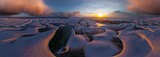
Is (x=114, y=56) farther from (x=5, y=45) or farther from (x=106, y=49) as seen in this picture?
(x=5, y=45)

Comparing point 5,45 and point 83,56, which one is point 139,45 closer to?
point 83,56

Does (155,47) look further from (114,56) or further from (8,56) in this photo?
(8,56)

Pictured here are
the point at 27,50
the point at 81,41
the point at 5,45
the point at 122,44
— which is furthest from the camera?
the point at 81,41

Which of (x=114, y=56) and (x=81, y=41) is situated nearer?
(x=114, y=56)

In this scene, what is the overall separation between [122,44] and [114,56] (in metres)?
2.05

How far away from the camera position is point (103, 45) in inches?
376

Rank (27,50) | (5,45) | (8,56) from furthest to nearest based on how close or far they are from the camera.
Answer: (5,45), (27,50), (8,56)

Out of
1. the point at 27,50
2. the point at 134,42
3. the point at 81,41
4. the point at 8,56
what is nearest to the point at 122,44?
the point at 134,42

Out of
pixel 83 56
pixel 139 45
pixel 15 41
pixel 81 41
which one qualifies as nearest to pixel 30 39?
pixel 15 41

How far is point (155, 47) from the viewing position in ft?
29.4

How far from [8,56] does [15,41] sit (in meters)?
2.14

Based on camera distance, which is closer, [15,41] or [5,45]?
[5,45]

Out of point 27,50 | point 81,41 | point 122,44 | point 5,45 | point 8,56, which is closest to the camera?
point 8,56

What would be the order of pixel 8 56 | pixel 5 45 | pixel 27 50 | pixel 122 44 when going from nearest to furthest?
pixel 8 56, pixel 27 50, pixel 5 45, pixel 122 44
